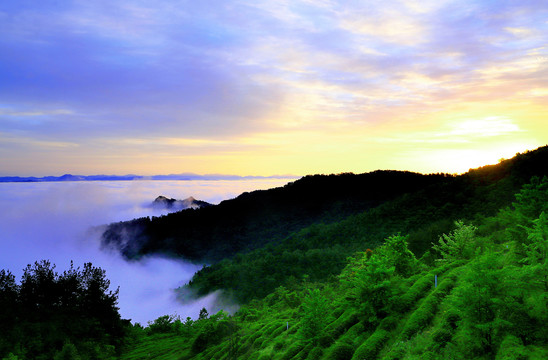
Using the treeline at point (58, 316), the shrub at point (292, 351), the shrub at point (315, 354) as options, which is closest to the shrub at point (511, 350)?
the shrub at point (315, 354)

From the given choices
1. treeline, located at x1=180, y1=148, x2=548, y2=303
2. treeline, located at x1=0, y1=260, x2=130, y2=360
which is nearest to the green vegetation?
treeline, located at x1=0, y1=260, x2=130, y2=360

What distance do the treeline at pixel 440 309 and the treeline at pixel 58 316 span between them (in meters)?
24.2

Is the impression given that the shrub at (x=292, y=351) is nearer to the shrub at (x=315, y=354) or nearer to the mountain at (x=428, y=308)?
the mountain at (x=428, y=308)

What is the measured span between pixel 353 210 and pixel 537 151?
99.4 m

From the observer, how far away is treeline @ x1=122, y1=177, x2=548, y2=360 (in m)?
16.0

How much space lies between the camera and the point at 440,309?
22516 millimetres

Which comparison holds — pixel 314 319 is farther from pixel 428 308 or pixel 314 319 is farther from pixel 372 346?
pixel 428 308

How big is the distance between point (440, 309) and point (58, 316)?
189 feet

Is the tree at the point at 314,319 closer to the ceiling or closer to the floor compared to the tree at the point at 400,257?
closer to the floor

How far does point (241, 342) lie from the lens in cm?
4081

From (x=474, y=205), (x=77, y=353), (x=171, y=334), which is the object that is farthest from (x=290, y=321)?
(x=474, y=205)

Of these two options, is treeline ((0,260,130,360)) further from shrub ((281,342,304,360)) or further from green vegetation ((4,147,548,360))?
shrub ((281,342,304,360))

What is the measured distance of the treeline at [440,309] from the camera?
1599 cm

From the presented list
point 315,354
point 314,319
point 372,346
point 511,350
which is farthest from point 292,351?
point 511,350
